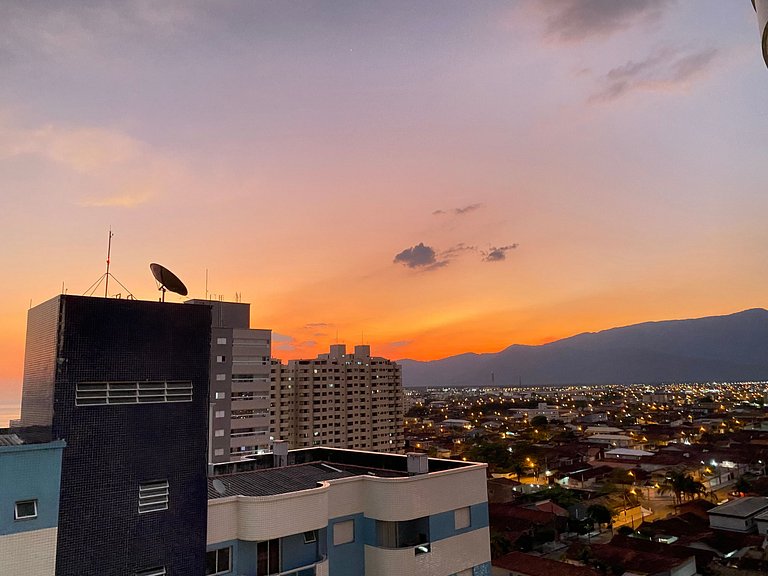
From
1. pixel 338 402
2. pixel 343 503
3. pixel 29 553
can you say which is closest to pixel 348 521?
pixel 343 503

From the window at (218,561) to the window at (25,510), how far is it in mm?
4809

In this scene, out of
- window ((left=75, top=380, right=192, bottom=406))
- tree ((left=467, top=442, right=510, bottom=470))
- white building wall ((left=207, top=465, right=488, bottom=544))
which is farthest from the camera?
tree ((left=467, top=442, right=510, bottom=470))

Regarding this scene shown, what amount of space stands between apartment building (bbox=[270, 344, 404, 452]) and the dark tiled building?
8607cm

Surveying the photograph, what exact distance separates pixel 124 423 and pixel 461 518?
1204 centimetres

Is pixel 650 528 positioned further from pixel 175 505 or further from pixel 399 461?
pixel 175 505

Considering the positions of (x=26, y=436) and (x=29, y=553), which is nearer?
(x=29, y=553)

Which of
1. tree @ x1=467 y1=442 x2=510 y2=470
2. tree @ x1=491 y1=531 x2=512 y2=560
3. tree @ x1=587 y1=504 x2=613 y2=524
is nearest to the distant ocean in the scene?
tree @ x1=491 y1=531 x2=512 y2=560

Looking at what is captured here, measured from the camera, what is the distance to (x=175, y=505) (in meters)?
14.5

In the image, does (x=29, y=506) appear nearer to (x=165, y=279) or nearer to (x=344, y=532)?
(x=165, y=279)

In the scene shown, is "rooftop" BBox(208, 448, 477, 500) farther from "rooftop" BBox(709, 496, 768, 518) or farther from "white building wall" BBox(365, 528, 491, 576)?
"rooftop" BBox(709, 496, 768, 518)

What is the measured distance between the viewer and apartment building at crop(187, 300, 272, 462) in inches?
2435

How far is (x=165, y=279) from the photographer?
1703 centimetres

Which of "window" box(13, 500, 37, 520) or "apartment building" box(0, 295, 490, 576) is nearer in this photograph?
"window" box(13, 500, 37, 520)

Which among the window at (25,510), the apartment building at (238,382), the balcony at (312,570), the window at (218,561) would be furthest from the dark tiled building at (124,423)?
the apartment building at (238,382)
